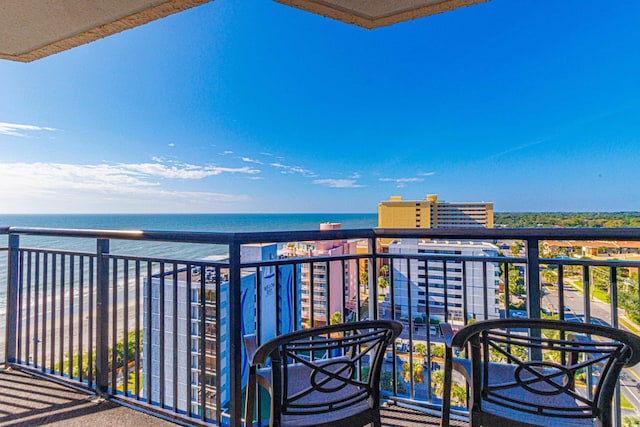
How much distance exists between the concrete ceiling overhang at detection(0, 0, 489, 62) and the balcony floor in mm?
2389

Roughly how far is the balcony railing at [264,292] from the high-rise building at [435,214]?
4.23ft

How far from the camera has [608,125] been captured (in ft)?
55.4

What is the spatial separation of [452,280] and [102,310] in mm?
2297

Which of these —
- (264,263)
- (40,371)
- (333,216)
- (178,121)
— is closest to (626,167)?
(264,263)

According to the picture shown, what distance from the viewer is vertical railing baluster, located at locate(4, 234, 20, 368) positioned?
2367 millimetres

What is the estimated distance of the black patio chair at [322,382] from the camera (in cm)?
94

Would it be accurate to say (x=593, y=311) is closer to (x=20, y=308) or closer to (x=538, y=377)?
(x=538, y=377)

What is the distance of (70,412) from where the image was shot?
1867 mm

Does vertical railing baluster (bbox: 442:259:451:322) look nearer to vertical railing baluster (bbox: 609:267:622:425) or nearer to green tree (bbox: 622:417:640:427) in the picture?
vertical railing baluster (bbox: 609:267:622:425)

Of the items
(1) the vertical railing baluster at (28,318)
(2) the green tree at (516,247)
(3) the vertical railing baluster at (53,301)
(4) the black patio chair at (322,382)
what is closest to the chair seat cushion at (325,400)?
(4) the black patio chair at (322,382)

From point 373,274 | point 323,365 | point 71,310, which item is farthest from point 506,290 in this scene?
point 71,310

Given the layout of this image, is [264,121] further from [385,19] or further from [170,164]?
[385,19]

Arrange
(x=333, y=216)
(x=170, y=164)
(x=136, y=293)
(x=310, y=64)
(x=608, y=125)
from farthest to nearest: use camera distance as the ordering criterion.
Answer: (x=333, y=216) → (x=170, y=164) → (x=608, y=125) → (x=310, y=64) → (x=136, y=293)

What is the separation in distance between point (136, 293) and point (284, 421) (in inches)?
55.5
